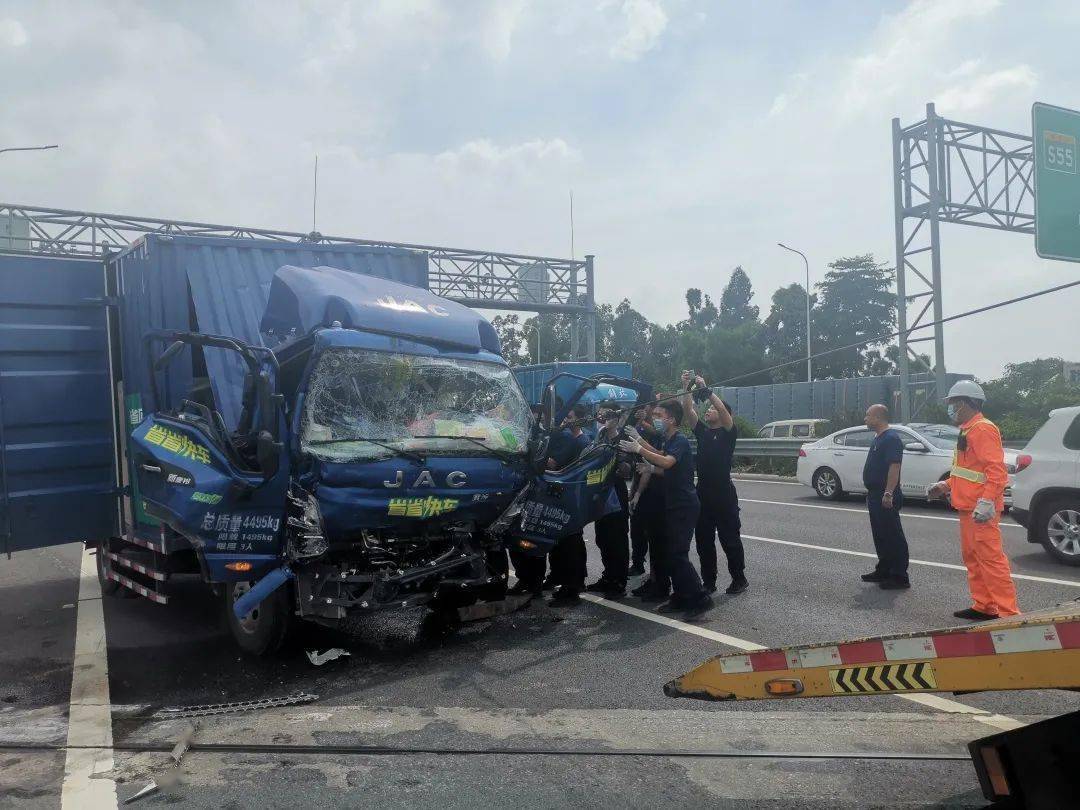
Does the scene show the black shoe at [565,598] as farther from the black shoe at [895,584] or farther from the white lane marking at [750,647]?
the black shoe at [895,584]

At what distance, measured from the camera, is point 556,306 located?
2880 cm

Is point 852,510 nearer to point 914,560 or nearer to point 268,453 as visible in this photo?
A: point 914,560

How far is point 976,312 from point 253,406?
14.7 ft

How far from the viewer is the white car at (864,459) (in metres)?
13.5

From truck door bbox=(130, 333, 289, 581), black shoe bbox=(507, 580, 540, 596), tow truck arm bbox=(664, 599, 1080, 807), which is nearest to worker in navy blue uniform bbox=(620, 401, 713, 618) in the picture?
black shoe bbox=(507, 580, 540, 596)

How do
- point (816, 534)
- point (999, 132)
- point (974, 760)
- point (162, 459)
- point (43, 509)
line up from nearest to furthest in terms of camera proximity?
point (974, 760), point (162, 459), point (43, 509), point (816, 534), point (999, 132)

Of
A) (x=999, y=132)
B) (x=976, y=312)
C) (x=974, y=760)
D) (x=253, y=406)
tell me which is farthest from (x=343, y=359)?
(x=999, y=132)

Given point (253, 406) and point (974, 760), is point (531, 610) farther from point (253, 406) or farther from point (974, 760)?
point (974, 760)

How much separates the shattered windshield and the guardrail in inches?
548

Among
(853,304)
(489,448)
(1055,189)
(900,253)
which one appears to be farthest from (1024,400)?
(853,304)

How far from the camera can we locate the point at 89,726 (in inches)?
193

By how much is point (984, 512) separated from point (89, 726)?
5775 millimetres

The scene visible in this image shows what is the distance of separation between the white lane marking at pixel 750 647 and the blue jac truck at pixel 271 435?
0.92 metres

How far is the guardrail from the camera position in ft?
66.2
